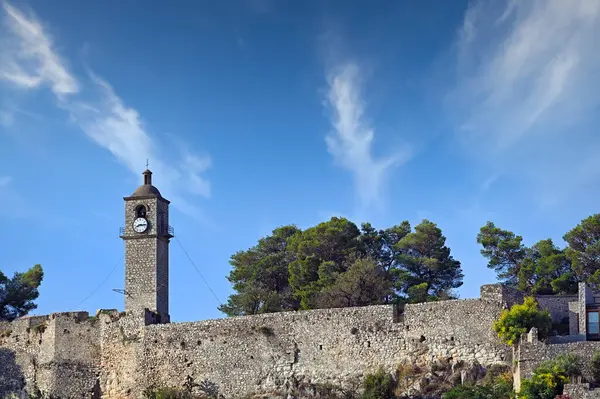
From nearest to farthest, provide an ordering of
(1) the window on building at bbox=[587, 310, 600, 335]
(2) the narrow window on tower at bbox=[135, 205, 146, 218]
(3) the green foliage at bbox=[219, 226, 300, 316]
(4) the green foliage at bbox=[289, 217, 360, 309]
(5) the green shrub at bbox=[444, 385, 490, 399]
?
1. (5) the green shrub at bbox=[444, 385, 490, 399]
2. (1) the window on building at bbox=[587, 310, 600, 335]
3. (4) the green foliage at bbox=[289, 217, 360, 309]
4. (2) the narrow window on tower at bbox=[135, 205, 146, 218]
5. (3) the green foliage at bbox=[219, 226, 300, 316]

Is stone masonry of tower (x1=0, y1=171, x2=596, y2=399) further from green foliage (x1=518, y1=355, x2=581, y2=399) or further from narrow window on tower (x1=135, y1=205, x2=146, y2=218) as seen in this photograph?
green foliage (x1=518, y1=355, x2=581, y2=399)

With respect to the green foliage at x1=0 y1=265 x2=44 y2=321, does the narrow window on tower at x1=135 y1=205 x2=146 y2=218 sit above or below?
above

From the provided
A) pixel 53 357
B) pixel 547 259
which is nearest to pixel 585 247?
pixel 547 259

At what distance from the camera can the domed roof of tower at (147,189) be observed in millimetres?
54219

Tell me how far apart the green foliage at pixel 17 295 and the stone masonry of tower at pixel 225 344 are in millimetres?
7669

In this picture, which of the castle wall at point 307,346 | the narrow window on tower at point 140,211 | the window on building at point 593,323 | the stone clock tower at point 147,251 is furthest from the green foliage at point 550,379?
the narrow window on tower at point 140,211

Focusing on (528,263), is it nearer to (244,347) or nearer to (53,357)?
(244,347)

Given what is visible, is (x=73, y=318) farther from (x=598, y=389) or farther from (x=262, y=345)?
(x=598, y=389)

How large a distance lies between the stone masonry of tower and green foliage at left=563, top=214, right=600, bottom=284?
6.42 m

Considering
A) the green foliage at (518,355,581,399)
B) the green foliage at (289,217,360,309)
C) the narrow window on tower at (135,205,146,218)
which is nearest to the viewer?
the green foliage at (518,355,581,399)

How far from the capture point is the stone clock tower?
52375mm

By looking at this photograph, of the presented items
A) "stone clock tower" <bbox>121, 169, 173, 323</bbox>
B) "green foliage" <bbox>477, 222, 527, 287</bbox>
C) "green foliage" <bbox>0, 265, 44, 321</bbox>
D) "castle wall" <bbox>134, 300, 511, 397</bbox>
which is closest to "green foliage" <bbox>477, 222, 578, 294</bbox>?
"green foliage" <bbox>477, 222, 527, 287</bbox>

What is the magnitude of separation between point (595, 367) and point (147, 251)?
22482 millimetres

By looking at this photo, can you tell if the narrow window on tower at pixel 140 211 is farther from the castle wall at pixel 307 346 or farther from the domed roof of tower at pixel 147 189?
the castle wall at pixel 307 346
